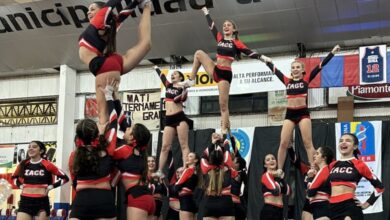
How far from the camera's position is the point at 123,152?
4.76m

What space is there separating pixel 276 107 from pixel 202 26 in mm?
5176

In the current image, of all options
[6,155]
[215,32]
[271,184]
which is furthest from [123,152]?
[6,155]

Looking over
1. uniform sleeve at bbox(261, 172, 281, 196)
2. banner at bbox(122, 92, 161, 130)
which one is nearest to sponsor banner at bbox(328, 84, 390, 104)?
banner at bbox(122, 92, 161, 130)

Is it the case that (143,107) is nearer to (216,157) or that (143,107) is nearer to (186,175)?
(186,175)

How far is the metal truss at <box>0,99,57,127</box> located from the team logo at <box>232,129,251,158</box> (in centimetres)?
911

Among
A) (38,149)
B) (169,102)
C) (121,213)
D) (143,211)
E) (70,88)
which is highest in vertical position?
(70,88)

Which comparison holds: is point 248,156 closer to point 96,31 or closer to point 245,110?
point 245,110

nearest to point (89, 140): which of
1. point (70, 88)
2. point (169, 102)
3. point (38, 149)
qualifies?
point (38, 149)

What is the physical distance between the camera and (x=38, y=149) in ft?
25.4

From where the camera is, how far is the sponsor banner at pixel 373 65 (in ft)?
37.4

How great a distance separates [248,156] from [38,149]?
22.4 feet

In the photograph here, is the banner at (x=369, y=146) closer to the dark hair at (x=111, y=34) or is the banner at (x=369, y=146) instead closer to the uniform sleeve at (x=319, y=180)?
the uniform sleeve at (x=319, y=180)

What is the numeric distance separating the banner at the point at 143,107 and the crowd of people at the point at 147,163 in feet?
22.2

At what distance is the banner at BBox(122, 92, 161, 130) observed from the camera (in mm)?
17016
